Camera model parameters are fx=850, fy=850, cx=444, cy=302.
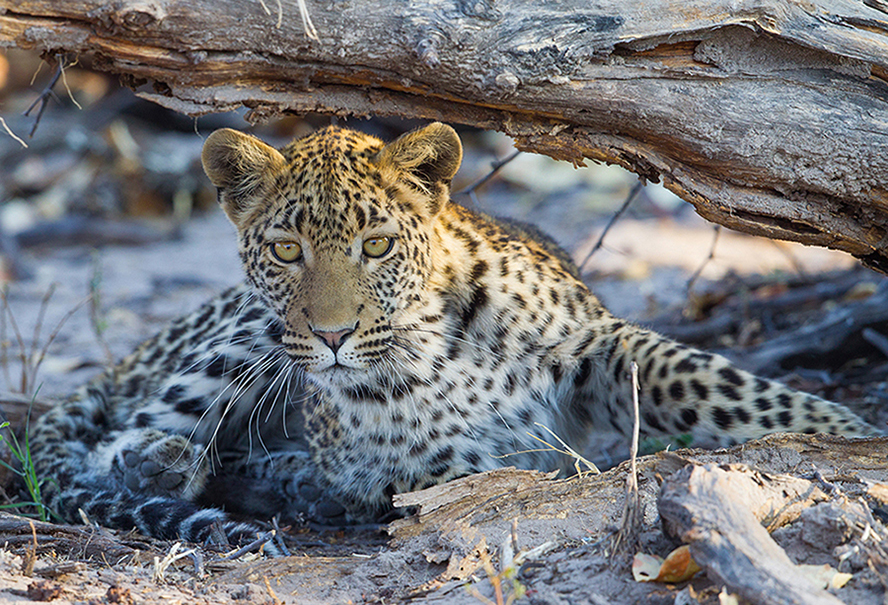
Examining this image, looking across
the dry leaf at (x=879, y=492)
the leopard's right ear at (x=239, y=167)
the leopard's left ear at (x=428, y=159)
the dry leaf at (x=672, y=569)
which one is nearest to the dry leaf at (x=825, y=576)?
the dry leaf at (x=672, y=569)

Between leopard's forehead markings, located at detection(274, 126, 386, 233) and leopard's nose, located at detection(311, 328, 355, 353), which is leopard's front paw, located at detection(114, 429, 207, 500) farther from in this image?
leopard's forehead markings, located at detection(274, 126, 386, 233)

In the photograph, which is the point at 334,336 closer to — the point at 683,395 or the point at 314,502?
the point at 314,502

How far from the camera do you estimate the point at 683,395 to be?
14.9 feet

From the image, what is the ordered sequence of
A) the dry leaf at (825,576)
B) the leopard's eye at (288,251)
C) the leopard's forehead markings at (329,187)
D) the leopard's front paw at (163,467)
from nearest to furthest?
1. the dry leaf at (825,576)
2. the leopard's forehead markings at (329,187)
3. the leopard's eye at (288,251)
4. the leopard's front paw at (163,467)

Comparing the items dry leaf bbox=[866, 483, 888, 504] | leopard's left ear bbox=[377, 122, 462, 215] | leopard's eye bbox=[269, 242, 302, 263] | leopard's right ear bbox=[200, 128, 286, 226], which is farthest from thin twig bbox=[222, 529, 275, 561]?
dry leaf bbox=[866, 483, 888, 504]

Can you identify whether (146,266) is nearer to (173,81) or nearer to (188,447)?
(188,447)

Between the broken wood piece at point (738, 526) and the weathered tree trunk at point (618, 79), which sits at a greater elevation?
the weathered tree trunk at point (618, 79)

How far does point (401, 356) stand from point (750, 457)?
177 cm

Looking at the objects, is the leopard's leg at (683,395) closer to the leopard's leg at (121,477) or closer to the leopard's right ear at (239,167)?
the leopard's right ear at (239,167)

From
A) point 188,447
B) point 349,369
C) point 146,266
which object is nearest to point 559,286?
point 349,369

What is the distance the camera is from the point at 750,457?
12.3 ft

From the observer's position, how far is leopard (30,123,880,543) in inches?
167

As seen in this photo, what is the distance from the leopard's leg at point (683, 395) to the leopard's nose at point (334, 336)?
1399 mm

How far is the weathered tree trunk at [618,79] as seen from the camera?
3547mm
